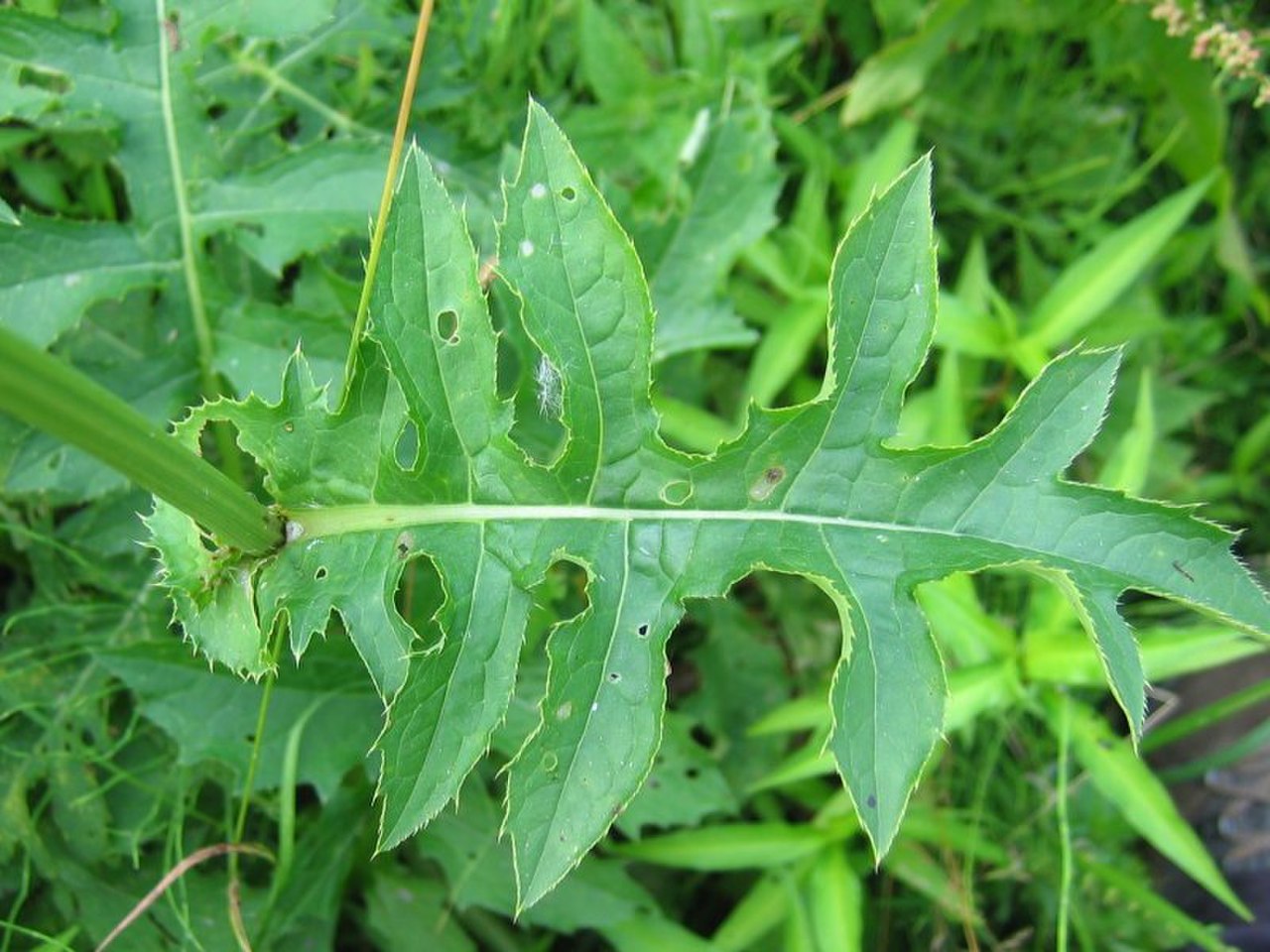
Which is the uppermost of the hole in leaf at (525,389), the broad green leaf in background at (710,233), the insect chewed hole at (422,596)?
the broad green leaf in background at (710,233)

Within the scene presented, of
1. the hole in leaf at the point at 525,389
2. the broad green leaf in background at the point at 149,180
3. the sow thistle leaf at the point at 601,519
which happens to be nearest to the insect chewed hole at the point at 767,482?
the sow thistle leaf at the point at 601,519

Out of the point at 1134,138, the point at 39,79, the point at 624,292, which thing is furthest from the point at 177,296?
the point at 1134,138

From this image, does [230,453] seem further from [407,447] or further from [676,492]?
[676,492]

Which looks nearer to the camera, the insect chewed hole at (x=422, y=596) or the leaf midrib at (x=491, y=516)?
the leaf midrib at (x=491, y=516)

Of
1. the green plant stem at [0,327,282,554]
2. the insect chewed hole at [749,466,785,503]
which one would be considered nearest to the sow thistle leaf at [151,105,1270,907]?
the insect chewed hole at [749,466,785,503]

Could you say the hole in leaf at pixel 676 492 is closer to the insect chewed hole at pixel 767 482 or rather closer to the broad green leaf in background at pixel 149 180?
the insect chewed hole at pixel 767 482

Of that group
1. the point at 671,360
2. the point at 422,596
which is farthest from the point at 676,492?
the point at 671,360
